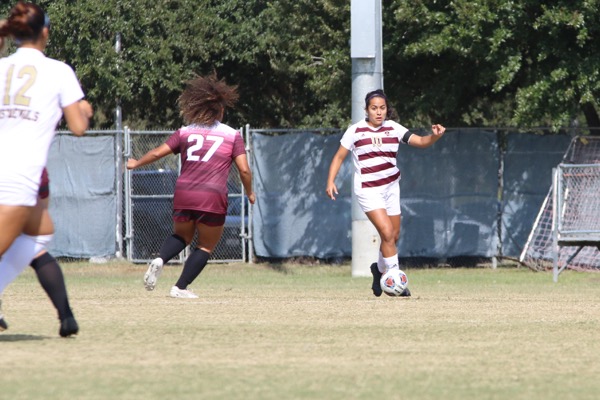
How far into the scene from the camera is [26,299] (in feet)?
38.8

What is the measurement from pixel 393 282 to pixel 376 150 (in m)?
1.29

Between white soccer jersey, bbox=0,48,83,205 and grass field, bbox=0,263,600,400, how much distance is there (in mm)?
975

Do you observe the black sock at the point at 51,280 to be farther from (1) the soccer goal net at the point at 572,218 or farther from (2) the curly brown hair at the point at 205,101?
(1) the soccer goal net at the point at 572,218

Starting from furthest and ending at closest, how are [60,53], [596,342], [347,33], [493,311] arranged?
[60,53], [347,33], [493,311], [596,342]

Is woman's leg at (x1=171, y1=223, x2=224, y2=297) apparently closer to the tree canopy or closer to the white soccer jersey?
the white soccer jersey

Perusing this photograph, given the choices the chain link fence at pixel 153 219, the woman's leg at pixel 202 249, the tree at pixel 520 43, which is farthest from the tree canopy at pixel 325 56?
the woman's leg at pixel 202 249

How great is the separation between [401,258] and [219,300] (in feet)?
32.6

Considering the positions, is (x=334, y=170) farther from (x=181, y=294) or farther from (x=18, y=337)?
(x=18, y=337)

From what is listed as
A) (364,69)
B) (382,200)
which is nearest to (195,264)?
(382,200)

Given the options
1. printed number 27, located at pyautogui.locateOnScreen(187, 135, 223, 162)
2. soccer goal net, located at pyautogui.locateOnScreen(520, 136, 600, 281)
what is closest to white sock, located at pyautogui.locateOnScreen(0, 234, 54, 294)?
printed number 27, located at pyautogui.locateOnScreen(187, 135, 223, 162)

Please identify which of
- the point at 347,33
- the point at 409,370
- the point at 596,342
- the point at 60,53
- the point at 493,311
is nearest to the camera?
the point at 409,370

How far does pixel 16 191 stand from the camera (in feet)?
22.7

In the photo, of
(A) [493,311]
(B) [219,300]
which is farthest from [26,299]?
(A) [493,311]

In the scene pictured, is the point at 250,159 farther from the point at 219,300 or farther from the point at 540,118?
the point at 219,300
